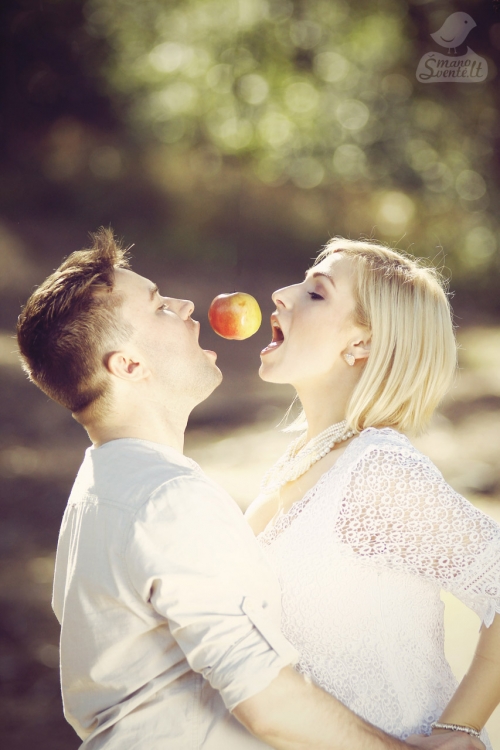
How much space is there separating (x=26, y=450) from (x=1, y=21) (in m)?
1.55

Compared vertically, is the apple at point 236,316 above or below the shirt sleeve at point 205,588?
above

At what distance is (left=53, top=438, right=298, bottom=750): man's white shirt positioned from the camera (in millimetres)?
1097

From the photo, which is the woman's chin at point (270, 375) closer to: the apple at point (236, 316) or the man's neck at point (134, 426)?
the apple at point (236, 316)

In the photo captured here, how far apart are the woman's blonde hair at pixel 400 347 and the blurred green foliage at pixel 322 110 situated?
1172 millimetres

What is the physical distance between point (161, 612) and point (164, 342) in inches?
25.8

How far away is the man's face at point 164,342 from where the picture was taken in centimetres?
154

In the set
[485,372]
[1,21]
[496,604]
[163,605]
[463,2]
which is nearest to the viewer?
[163,605]

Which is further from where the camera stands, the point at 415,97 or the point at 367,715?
the point at 415,97

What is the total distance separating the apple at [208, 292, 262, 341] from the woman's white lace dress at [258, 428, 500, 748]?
0.60 meters

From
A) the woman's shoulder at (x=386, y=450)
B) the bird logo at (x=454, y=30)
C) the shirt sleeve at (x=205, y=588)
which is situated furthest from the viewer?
the bird logo at (x=454, y=30)

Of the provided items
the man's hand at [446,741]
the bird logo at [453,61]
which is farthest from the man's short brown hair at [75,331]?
the bird logo at [453,61]

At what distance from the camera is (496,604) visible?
54.7 inches

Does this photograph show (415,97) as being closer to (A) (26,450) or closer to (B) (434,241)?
(B) (434,241)

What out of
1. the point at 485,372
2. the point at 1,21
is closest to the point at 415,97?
the point at 485,372
